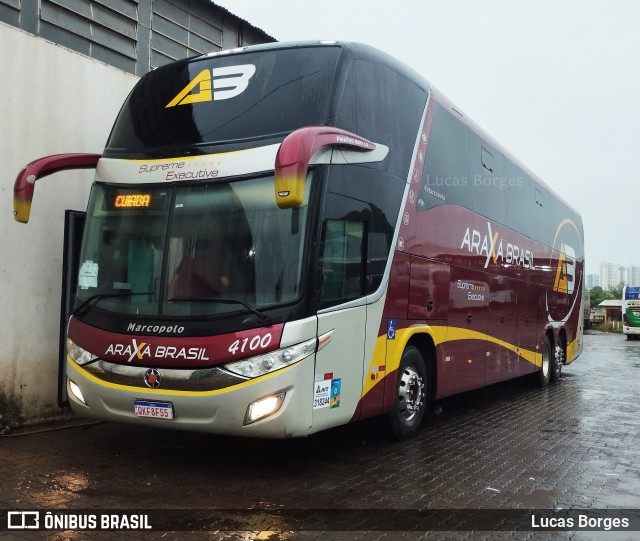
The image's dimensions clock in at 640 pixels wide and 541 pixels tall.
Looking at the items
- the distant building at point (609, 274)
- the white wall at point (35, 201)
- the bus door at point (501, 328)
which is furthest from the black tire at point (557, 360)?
the distant building at point (609, 274)

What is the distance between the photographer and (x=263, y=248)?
5633mm

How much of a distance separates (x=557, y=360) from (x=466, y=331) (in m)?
6.49

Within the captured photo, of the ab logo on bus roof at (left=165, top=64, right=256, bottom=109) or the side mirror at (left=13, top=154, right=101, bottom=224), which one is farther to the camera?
the side mirror at (left=13, top=154, right=101, bottom=224)

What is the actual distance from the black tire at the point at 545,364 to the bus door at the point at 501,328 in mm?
2537

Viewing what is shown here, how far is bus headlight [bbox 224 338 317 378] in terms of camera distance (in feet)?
17.7

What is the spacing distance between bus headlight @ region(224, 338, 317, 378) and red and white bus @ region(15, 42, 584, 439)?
0.01 m

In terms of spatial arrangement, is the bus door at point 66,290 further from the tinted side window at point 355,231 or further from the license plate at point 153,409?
the tinted side window at point 355,231

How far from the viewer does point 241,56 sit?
22.1 feet

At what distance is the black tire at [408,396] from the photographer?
7379 millimetres

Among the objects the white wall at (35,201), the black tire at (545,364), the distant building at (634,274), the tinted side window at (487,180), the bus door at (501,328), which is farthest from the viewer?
the distant building at (634,274)

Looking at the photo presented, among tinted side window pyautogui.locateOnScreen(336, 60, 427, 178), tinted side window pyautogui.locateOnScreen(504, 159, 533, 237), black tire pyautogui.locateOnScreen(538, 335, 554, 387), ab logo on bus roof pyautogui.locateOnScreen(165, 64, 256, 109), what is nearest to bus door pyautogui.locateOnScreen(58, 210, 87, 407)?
ab logo on bus roof pyautogui.locateOnScreen(165, 64, 256, 109)

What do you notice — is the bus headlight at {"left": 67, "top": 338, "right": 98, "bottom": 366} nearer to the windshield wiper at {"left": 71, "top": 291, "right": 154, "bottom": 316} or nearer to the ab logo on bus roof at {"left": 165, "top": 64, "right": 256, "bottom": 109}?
the windshield wiper at {"left": 71, "top": 291, "right": 154, "bottom": 316}

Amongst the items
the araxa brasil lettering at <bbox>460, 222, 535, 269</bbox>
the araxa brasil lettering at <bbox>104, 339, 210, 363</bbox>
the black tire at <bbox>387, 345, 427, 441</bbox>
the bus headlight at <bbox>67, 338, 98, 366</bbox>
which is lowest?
the black tire at <bbox>387, 345, 427, 441</bbox>

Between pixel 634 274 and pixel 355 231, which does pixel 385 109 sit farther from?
Result: pixel 634 274
